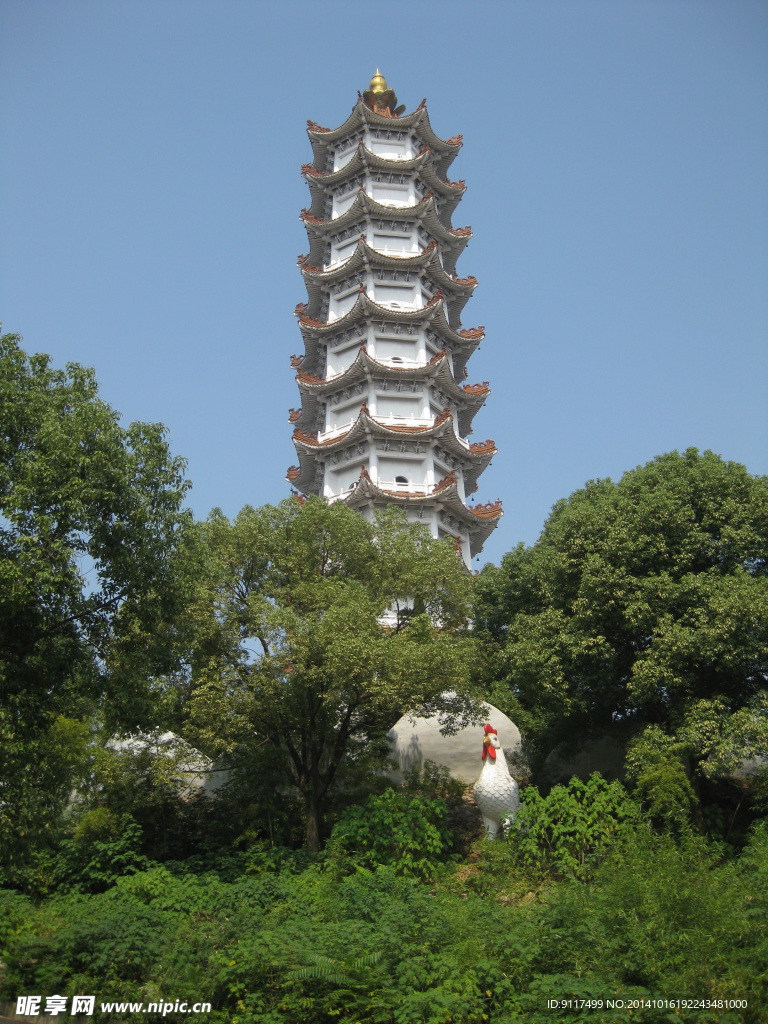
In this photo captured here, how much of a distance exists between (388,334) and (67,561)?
21.2m

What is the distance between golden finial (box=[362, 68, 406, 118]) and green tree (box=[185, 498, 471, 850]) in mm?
25693

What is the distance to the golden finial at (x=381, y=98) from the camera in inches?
1491

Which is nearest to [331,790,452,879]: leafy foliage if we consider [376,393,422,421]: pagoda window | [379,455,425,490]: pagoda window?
[379,455,425,490]: pagoda window

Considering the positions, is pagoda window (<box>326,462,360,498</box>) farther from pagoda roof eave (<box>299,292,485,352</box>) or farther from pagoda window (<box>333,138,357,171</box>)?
pagoda window (<box>333,138,357,171</box>)

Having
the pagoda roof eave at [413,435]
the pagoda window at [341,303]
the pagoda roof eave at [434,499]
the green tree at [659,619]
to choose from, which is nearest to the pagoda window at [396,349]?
the pagoda window at [341,303]

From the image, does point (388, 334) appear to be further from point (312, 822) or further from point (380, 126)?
point (312, 822)

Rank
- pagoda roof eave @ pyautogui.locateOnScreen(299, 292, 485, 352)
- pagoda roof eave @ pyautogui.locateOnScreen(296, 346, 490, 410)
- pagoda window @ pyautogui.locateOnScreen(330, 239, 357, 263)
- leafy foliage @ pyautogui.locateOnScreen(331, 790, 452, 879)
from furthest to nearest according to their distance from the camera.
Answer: pagoda window @ pyautogui.locateOnScreen(330, 239, 357, 263) < pagoda roof eave @ pyautogui.locateOnScreen(299, 292, 485, 352) < pagoda roof eave @ pyautogui.locateOnScreen(296, 346, 490, 410) < leafy foliage @ pyautogui.locateOnScreen(331, 790, 452, 879)

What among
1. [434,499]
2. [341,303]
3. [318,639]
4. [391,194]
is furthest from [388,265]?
[318,639]

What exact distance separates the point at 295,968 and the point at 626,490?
41.6 feet

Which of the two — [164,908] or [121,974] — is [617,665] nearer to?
[164,908]

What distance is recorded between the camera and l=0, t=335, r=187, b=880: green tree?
11469mm

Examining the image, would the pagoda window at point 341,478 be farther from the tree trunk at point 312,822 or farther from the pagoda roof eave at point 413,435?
the tree trunk at point 312,822

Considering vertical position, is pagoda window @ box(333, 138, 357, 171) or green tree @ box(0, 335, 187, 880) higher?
pagoda window @ box(333, 138, 357, 171)

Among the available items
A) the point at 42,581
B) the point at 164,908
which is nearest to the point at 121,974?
the point at 164,908
